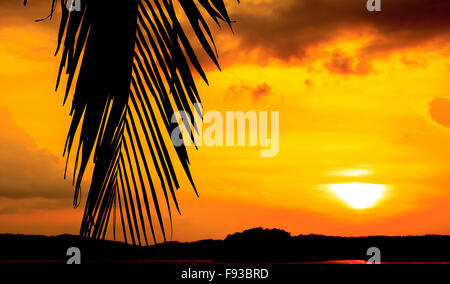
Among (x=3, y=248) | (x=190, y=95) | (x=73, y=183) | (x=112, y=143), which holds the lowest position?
(x=73, y=183)

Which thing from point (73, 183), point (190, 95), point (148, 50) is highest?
point (148, 50)

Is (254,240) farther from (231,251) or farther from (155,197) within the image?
(155,197)

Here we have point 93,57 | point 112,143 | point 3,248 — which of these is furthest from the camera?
point 3,248

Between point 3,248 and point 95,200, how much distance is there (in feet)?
319

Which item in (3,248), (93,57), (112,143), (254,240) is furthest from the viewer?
(254,240)

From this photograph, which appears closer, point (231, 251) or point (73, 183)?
point (73, 183)

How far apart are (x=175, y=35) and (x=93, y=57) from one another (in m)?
0.28

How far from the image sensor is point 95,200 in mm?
1821

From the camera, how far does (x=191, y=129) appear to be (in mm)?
1808

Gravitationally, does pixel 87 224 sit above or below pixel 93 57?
below
